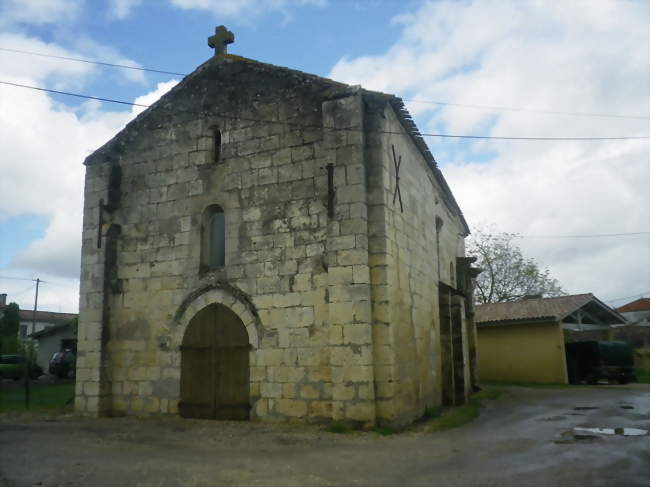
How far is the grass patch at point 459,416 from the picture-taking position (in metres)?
10.2

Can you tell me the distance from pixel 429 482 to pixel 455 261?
12851 mm

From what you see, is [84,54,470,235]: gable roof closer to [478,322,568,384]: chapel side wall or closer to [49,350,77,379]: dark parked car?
[478,322,568,384]: chapel side wall

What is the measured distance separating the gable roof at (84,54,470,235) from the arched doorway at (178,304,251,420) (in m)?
3.94

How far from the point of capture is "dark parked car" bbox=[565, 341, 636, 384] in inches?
797

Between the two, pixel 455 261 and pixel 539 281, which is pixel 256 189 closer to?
pixel 455 261

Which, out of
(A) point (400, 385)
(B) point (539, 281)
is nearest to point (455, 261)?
(A) point (400, 385)

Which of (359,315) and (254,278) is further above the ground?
(254,278)

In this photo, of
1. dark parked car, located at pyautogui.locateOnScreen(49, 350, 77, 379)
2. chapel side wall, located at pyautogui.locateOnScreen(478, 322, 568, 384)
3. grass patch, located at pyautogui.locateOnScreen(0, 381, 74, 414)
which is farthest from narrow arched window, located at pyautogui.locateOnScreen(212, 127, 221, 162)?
chapel side wall, located at pyautogui.locateOnScreen(478, 322, 568, 384)

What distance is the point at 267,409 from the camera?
998 centimetres

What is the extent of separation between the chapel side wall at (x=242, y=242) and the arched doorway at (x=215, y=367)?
0.24 m

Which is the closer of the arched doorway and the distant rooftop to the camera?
the arched doorway

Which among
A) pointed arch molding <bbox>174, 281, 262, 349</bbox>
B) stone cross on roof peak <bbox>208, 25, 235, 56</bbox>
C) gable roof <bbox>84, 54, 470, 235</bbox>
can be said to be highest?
stone cross on roof peak <bbox>208, 25, 235, 56</bbox>

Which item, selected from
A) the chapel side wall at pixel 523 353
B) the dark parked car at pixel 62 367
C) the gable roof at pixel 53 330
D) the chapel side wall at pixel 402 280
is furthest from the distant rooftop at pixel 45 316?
the chapel side wall at pixel 402 280

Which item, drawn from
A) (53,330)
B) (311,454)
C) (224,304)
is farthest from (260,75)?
(53,330)
